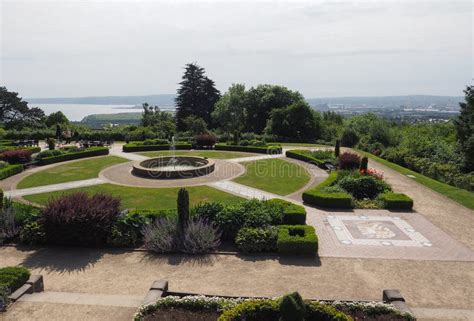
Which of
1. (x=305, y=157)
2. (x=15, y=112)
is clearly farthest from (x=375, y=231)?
(x=15, y=112)

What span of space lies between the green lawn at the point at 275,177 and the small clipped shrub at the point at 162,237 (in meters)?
7.94

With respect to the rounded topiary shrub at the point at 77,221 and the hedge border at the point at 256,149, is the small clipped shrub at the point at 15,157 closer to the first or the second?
the hedge border at the point at 256,149

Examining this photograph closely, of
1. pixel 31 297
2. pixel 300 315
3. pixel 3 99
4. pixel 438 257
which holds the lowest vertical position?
pixel 438 257

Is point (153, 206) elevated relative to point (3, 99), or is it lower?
lower

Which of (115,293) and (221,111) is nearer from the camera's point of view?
(115,293)

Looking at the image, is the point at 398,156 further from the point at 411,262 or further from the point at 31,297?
the point at 31,297

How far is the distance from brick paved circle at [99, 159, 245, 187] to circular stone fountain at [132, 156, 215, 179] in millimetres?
398

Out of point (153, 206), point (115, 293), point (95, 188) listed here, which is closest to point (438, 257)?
point (115, 293)

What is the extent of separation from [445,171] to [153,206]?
1947 cm

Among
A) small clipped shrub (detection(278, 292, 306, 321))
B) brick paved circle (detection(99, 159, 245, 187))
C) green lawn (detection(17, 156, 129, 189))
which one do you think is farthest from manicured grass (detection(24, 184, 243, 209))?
small clipped shrub (detection(278, 292, 306, 321))

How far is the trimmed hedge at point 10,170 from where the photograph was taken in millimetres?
21562

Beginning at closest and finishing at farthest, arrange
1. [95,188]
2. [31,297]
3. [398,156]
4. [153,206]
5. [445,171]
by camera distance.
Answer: [31,297], [153,206], [95,188], [445,171], [398,156]

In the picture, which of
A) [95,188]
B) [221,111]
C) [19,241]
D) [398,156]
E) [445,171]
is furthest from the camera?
[221,111]

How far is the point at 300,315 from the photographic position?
573 cm
